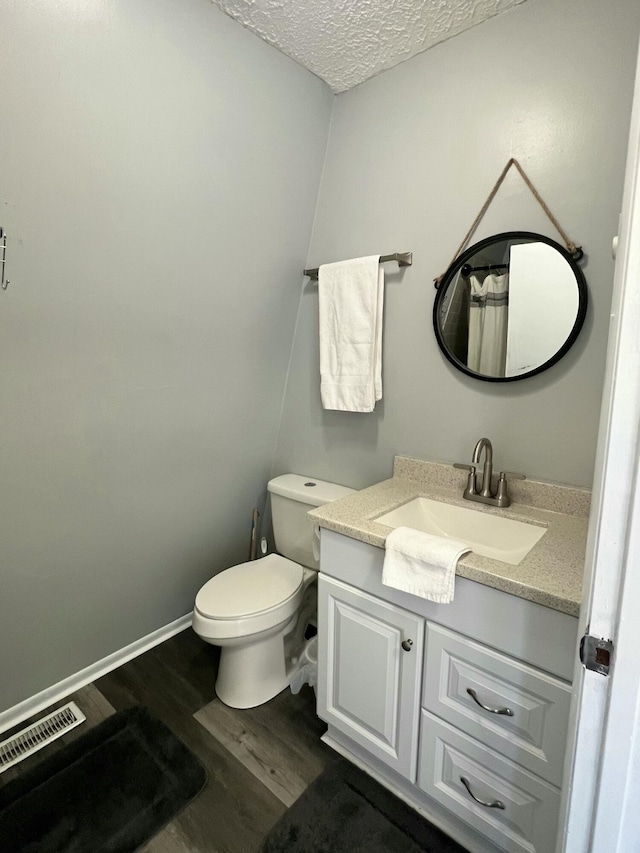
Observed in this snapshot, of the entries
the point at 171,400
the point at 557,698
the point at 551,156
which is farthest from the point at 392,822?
the point at 551,156

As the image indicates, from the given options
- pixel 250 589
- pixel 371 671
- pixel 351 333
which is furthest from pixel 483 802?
pixel 351 333

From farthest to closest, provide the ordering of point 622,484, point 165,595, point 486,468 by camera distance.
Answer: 1. point 165,595
2. point 486,468
3. point 622,484

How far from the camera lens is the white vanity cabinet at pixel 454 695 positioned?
102cm

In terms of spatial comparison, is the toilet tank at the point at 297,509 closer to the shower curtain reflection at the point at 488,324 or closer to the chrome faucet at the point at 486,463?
the chrome faucet at the point at 486,463

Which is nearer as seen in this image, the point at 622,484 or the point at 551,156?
the point at 622,484

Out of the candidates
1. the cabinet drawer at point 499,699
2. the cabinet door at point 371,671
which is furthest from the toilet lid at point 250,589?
the cabinet drawer at point 499,699

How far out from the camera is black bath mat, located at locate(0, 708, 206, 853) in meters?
1.25

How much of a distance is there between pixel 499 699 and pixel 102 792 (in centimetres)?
127

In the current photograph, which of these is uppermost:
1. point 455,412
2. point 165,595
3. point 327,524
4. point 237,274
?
point 237,274

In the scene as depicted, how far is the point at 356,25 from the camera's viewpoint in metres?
1.46

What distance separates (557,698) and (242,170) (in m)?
1.89

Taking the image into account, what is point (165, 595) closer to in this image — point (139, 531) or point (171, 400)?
point (139, 531)

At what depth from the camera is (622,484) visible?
0.56 m

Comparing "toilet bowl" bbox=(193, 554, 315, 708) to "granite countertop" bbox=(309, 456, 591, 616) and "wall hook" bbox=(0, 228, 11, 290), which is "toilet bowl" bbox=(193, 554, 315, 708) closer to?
"granite countertop" bbox=(309, 456, 591, 616)
